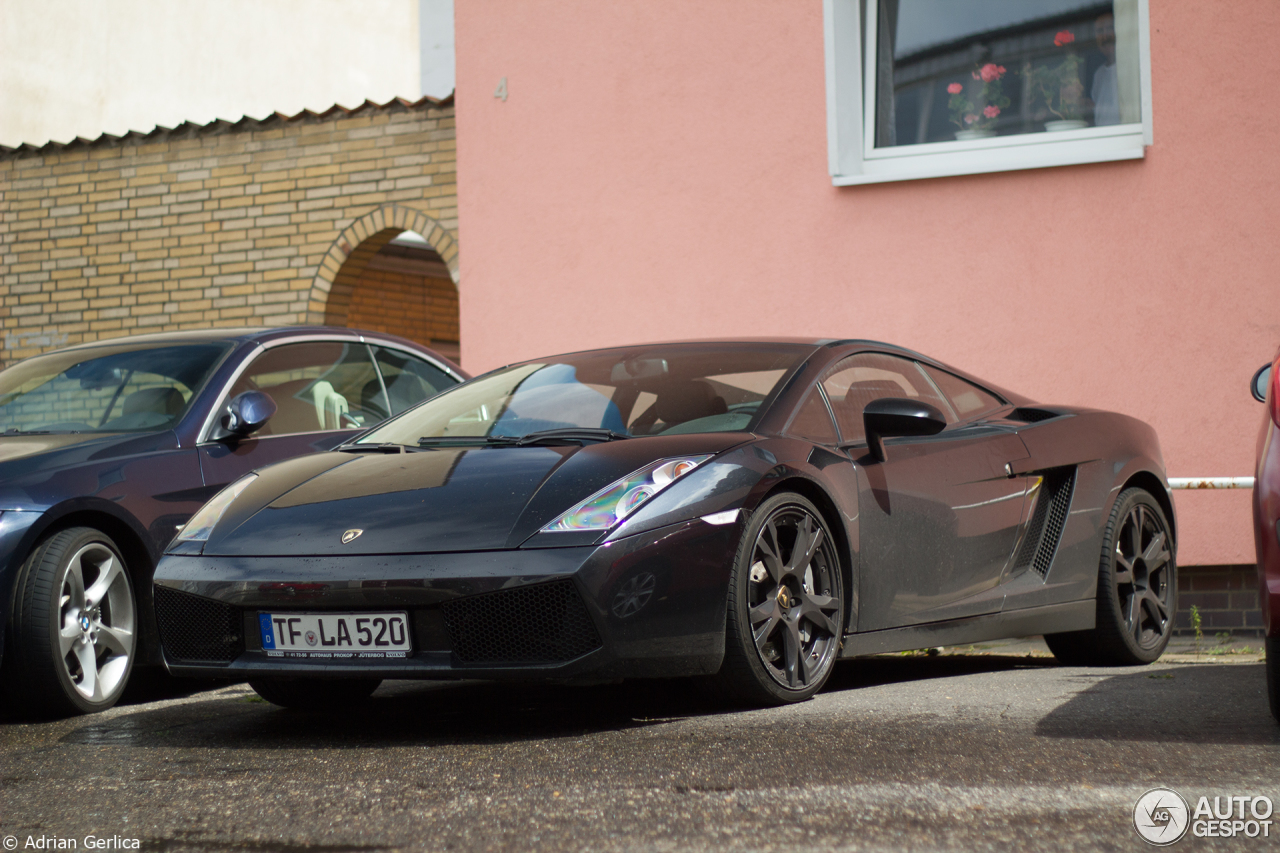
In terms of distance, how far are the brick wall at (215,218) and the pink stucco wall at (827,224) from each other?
92cm

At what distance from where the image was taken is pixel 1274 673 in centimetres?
378

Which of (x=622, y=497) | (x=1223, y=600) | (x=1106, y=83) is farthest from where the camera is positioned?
(x=1106, y=83)

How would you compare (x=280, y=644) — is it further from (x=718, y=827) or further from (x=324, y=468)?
(x=718, y=827)

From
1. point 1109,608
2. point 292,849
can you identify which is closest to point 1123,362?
point 1109,608

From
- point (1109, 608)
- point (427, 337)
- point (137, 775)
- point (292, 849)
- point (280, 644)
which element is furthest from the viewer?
point (427, 337)

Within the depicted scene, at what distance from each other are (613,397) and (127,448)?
5.83 feet

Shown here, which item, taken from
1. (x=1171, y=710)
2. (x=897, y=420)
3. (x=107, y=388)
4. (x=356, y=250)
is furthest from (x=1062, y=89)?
(x=107, y=388)

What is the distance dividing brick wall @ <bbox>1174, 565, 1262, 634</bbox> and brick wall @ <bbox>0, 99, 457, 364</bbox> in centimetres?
528

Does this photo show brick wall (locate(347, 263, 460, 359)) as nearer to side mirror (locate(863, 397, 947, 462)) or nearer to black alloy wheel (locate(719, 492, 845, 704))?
side mirror (locate(863, 397, 947, 462))

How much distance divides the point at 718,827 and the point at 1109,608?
3321 mm

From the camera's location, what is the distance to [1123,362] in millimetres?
8133

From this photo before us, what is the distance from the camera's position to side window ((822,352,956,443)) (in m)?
4.84

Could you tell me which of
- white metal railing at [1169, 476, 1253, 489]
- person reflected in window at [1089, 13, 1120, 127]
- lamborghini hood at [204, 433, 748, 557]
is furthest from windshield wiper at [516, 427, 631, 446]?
person reflected in window at [1089, 13, 1120, 127]
